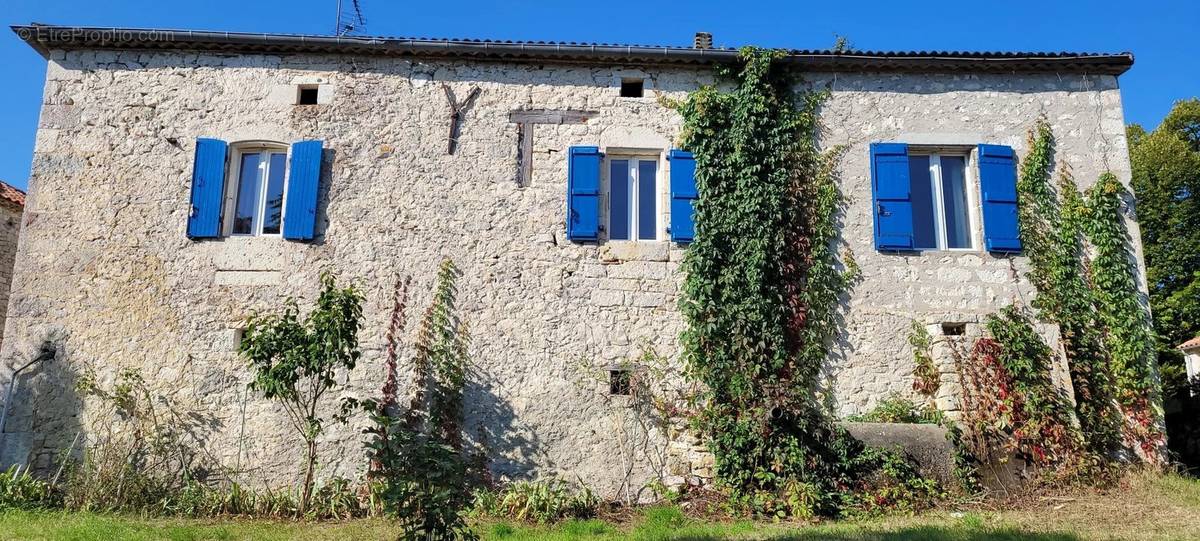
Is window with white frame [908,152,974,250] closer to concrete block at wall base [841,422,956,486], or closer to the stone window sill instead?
concrete block at wall base [841,422,956,486]

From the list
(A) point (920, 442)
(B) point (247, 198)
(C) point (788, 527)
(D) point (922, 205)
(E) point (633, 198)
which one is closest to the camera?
(C) point (788, 527)

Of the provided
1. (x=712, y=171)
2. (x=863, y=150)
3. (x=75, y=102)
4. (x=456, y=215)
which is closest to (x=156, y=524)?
(x=456, y=215)

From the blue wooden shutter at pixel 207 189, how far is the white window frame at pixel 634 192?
13.2ft

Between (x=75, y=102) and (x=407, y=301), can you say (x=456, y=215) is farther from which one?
(x=75, y=102)

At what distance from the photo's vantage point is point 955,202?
8109 millimetres

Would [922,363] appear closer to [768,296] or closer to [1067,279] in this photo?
[768,296]

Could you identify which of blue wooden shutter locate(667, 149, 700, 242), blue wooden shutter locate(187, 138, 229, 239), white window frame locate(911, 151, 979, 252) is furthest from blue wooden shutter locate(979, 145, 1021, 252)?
blue wooden shutter locate(187, 138, 229, 239)

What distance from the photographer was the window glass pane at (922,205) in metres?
7.96

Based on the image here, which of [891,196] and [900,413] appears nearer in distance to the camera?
[900,413]

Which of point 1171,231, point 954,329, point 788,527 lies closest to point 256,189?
point 788,527

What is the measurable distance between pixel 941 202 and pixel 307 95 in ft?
23.2

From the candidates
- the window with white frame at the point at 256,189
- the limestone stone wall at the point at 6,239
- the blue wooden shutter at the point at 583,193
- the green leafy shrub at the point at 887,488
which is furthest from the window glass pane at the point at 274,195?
the green leafy shrub at the point at 887,488

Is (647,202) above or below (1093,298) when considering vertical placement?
above

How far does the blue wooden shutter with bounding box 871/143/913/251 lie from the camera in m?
7.76
